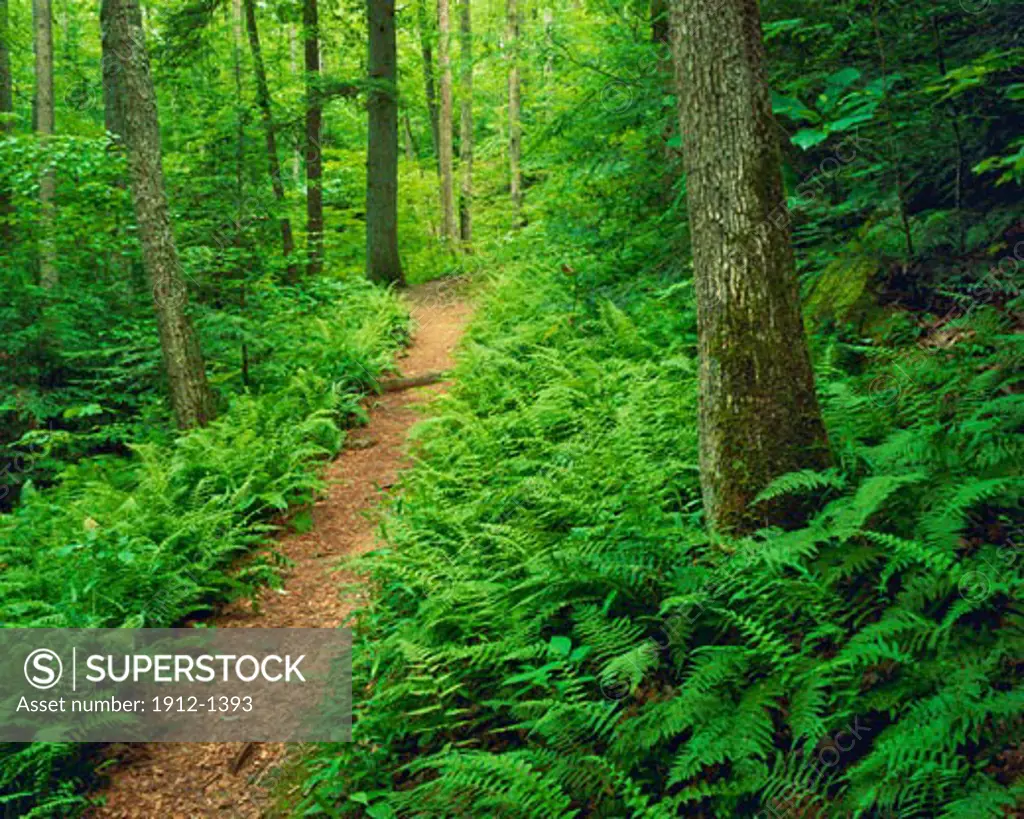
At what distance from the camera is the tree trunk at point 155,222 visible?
7117 millimetres

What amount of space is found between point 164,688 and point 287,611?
1050 mm

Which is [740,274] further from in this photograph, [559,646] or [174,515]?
[174,515]

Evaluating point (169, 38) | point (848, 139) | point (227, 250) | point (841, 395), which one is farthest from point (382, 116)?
point (841, 395)

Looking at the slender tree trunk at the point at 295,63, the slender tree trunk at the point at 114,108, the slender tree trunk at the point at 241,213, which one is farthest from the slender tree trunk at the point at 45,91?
the slender tree trunk at the point at 295,63

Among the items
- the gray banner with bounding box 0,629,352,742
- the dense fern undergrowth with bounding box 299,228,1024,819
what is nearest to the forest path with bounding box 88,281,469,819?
the gray banner with bounding box 0,629,352,742

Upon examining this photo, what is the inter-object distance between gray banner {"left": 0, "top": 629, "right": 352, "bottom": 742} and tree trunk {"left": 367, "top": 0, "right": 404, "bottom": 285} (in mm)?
11066

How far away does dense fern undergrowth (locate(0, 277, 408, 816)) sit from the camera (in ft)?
15.4

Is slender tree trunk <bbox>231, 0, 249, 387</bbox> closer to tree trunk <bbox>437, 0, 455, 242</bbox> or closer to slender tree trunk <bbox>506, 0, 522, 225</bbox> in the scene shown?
tree trunk <bbox>437, 0, 455, 242</bbox>

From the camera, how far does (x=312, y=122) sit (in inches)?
566

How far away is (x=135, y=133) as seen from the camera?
7.30 meters

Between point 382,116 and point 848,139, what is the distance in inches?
404

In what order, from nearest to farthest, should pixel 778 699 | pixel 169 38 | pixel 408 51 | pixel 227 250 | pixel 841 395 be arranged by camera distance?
pixel 778 699 < pixel 841 395 < pixel 227 250 < pixel 169 38 < pixel 408 51

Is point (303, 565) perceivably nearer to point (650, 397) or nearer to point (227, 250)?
point (650, 397)

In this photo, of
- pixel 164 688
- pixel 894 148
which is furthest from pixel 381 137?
pixel 164 688
